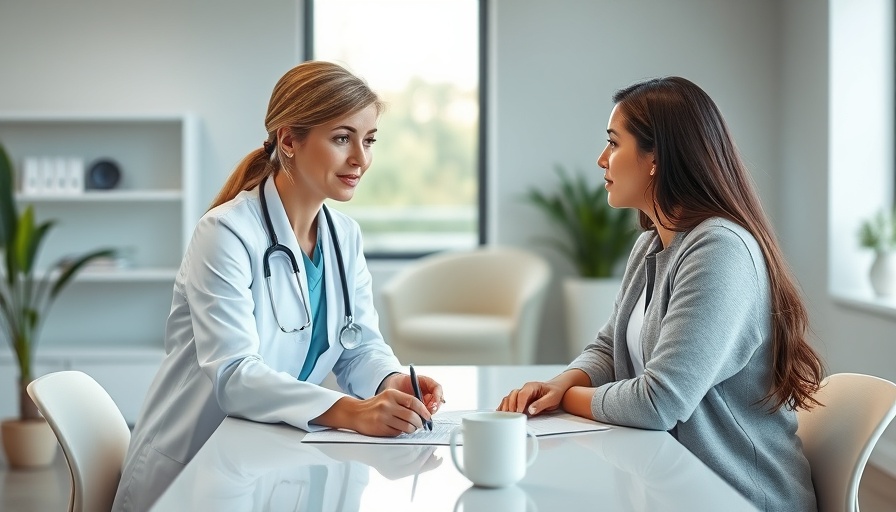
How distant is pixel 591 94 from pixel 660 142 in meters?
3.97

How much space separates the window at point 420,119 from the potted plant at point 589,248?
2.22 ft

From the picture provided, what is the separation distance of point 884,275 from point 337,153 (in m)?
3.28

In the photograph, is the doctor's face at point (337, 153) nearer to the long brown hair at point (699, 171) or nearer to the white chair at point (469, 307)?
the long brown hair at point (699, 171)

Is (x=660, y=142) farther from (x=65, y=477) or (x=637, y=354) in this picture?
(x=65, y=477)

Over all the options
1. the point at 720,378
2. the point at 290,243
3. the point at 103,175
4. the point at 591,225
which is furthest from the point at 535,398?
the point at 103,175

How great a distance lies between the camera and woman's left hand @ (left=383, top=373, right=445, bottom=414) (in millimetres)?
1693

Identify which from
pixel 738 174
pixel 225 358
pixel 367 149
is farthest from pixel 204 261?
pixel 738 174

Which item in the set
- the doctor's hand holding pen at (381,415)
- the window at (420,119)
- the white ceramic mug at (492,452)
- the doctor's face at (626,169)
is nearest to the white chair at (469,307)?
the window at (420,119)

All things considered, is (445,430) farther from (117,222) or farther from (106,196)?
(117,222)

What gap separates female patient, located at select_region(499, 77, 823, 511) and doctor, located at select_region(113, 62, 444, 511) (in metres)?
0.37

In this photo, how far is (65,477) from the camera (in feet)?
13.4

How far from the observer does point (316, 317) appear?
1.96 m

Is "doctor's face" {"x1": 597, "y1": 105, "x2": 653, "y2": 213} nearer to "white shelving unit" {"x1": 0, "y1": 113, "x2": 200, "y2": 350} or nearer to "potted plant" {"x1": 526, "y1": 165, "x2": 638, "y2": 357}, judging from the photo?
"potted plant" {"x1": 526, "y1": 165, "x2": 638, "y2": 357}

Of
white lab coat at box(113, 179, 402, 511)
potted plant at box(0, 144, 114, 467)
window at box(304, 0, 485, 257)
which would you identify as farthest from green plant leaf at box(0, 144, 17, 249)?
white lab coat at box(113, 179, 402, 511)
